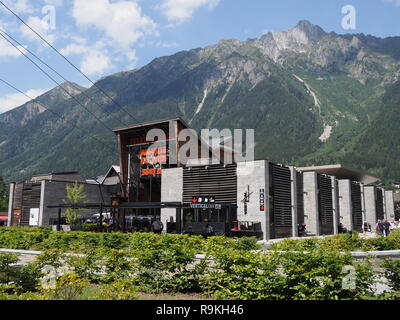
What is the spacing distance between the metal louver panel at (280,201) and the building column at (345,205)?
46.9ft

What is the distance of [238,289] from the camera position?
9625 mm

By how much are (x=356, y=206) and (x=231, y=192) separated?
2394cm

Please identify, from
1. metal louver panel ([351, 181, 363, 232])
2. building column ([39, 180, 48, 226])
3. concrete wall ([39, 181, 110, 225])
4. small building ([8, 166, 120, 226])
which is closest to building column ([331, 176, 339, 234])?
metal louver panel ([351, 181, 363, 232])

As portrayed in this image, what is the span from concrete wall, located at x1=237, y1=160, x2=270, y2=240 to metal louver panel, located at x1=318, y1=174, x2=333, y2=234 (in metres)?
11.2

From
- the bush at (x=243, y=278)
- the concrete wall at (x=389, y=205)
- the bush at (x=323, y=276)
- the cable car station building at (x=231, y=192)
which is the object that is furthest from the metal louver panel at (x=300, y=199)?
the bush at (x=323, y=276)

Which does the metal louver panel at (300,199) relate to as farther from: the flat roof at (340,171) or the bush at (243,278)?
the bush at (243,278)

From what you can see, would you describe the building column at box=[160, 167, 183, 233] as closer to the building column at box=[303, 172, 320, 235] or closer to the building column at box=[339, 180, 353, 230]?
the building column at box=[303, 172, 320, 235]

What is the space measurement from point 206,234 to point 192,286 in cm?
1753

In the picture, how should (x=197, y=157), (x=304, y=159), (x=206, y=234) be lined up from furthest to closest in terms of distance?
1. (x=304, y=159)
2. (x=197, y=157)
3. (x=206, y=234)

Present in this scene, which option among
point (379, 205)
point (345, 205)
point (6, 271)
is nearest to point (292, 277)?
point (6, 271)

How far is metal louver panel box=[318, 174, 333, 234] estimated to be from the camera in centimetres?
4381

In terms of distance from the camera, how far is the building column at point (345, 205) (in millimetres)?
49500
